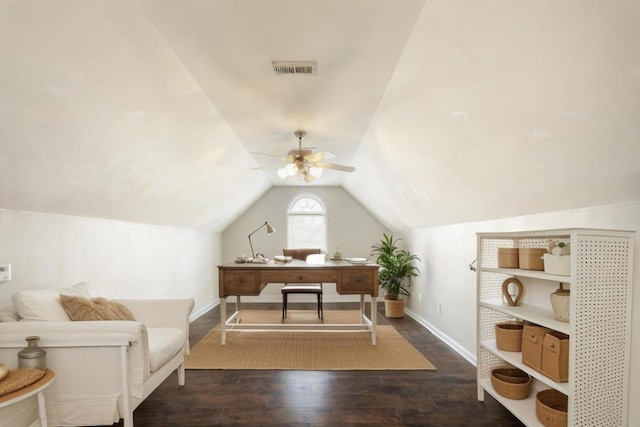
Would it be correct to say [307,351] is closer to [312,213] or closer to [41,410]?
[41,410]

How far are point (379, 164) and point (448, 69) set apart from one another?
7.26ft

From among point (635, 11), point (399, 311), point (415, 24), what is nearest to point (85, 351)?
point (415, 24)

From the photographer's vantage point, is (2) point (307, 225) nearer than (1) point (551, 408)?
No

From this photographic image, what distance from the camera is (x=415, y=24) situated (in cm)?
186

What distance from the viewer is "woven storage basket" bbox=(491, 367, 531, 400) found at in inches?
94.4

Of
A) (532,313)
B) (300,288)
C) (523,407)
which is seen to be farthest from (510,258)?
(300,288)

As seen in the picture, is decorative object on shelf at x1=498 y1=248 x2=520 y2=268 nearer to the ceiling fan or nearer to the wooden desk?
the ceiling fan

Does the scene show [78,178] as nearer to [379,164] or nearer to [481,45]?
[481,45]

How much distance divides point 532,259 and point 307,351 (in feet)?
8.00

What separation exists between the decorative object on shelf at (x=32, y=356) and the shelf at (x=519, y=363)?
8.68 ft

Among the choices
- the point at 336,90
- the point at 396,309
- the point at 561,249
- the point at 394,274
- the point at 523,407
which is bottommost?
the point at 396,309

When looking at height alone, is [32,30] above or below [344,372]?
above

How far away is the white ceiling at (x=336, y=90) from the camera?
→ 4.84 ft

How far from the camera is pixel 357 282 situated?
4.04 meters
